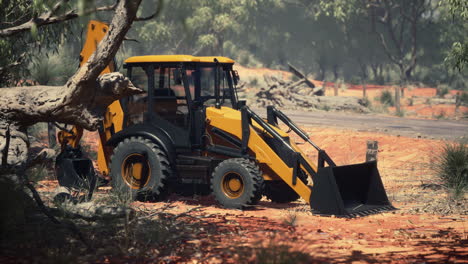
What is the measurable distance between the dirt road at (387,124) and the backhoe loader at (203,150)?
11850 mm

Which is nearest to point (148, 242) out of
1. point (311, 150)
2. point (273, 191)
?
point (273, 191)

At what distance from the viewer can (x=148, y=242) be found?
8.00m

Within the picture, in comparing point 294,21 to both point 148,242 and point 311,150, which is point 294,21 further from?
point 148,242

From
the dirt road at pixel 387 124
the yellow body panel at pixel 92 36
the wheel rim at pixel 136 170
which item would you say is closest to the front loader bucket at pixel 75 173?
the wheel rim at pixel 136 170

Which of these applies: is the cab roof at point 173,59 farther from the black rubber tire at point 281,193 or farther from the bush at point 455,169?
the bush at point 455,169

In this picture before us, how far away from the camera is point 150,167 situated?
12000 mm

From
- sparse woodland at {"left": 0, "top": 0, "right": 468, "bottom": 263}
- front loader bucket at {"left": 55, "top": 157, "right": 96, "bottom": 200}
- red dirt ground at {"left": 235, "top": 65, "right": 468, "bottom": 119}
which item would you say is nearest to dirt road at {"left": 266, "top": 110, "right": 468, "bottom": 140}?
red dirt ground at {"left": 235, "top": 65, "right": 468, "bottom": 119}

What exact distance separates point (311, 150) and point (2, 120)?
14110mm

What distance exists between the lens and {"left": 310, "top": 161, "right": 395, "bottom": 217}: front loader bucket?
1077 centimetres

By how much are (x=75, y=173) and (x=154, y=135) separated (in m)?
1.53

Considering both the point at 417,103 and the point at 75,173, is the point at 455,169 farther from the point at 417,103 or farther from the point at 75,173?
the point at 417,103

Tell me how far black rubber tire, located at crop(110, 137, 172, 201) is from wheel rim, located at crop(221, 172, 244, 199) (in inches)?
42.4

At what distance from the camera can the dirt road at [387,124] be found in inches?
955

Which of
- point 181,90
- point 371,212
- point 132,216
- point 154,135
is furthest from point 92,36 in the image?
point 371,212
